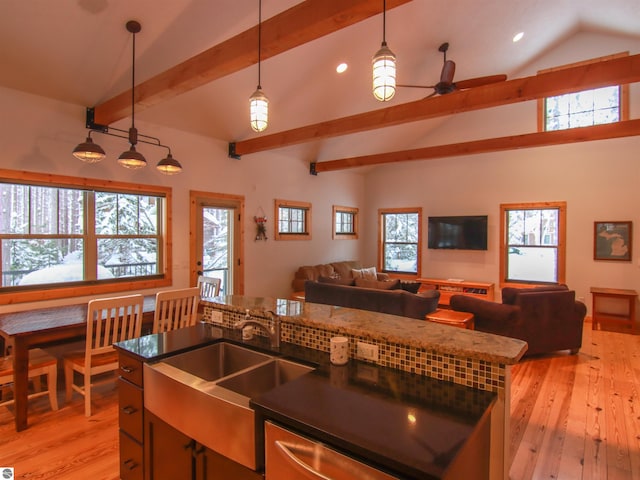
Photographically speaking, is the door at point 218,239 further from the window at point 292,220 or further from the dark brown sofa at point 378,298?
the dark brown sofa at point 378,298

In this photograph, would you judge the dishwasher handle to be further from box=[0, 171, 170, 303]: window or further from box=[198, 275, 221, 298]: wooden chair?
box=[0, 171, 170, 303]: window

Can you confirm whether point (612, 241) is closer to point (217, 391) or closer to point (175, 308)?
point (175, 308)

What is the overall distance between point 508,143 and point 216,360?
5434 millimetres

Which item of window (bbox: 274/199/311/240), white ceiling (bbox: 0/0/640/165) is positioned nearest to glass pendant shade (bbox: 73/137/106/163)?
white ceiling (bbox: 0/0/640/165)

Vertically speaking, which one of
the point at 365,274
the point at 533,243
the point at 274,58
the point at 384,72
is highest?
the point at 274,58

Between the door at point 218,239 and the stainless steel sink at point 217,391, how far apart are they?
3.38 meters

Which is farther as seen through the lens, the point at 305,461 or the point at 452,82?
the point at 452,82

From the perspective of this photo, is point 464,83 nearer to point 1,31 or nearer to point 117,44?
point 117,44

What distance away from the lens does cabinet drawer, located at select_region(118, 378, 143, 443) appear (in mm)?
1829

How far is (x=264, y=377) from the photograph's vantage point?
5.79 feet

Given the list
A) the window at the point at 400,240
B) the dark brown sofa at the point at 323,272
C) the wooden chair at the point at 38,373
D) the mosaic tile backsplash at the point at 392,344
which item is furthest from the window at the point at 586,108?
the wooden chair at the point at 38,373

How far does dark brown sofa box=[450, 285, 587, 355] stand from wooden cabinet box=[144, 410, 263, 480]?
365 centimetres

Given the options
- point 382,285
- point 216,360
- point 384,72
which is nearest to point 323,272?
point 382,285

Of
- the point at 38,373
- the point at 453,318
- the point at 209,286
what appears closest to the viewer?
the point at 38,373
